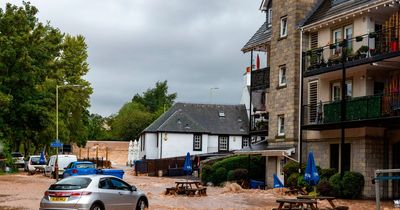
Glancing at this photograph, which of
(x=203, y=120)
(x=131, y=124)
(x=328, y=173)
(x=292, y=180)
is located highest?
(x=131, y=124)

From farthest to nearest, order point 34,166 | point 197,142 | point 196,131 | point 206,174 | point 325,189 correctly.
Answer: point 197,142, point 196,131, point 34,166, point 206,174, point 325,189

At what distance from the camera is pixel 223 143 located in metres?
69.5

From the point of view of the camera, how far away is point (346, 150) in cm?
3123

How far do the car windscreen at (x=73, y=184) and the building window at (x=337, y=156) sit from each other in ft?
51.6

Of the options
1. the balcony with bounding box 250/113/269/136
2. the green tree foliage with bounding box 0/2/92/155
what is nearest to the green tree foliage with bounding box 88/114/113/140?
the green tree foliage with bounding box 0/2/92/155

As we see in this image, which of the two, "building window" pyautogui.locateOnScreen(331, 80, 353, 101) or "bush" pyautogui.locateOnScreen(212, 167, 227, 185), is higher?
"building window" pyautogui.locateOnScreen(331, 80, 353, 101)

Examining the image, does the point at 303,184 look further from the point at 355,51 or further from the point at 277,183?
the point at 355,51

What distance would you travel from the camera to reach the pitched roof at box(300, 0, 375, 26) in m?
30.8

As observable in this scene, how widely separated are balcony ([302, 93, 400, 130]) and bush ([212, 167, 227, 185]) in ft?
30.9

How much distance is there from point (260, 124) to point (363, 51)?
11.9 meters

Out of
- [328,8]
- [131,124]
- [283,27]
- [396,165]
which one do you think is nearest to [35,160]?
[283,27]

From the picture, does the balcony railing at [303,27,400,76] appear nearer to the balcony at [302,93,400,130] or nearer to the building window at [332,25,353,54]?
the building window at [332,25,353,54]

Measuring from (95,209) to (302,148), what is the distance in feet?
58.8

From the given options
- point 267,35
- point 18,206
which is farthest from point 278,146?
point 18,206
